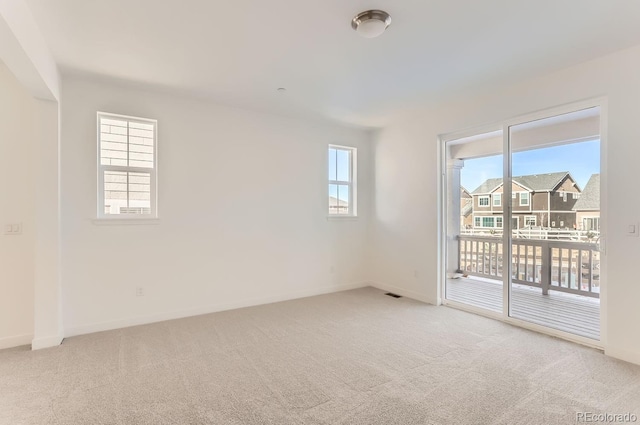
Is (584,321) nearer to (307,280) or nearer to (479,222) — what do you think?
(479,222)

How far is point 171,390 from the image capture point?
2.25m

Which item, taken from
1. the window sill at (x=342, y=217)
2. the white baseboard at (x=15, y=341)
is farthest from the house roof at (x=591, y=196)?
the white baseboard at (x=15, y=341)

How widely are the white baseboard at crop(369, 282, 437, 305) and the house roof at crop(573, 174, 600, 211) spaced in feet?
6.83

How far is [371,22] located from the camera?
2.22 m

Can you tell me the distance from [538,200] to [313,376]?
3058mm

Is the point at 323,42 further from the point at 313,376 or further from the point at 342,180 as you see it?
the point at 342,180

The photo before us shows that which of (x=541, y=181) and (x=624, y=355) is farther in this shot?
(x=541, y=181)

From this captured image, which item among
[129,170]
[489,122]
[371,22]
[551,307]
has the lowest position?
[551,307]

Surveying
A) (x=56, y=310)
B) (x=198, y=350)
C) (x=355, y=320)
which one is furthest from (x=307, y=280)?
(x=56, y=310)

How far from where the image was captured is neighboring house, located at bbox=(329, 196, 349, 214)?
17.1 ft

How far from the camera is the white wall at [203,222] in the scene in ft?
10.9

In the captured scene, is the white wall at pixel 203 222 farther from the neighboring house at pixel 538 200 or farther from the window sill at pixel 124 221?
the neighboring house at pixel 538 200

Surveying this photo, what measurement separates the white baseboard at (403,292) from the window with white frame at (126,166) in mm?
3571

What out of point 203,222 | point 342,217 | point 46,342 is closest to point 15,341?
point 46,342
